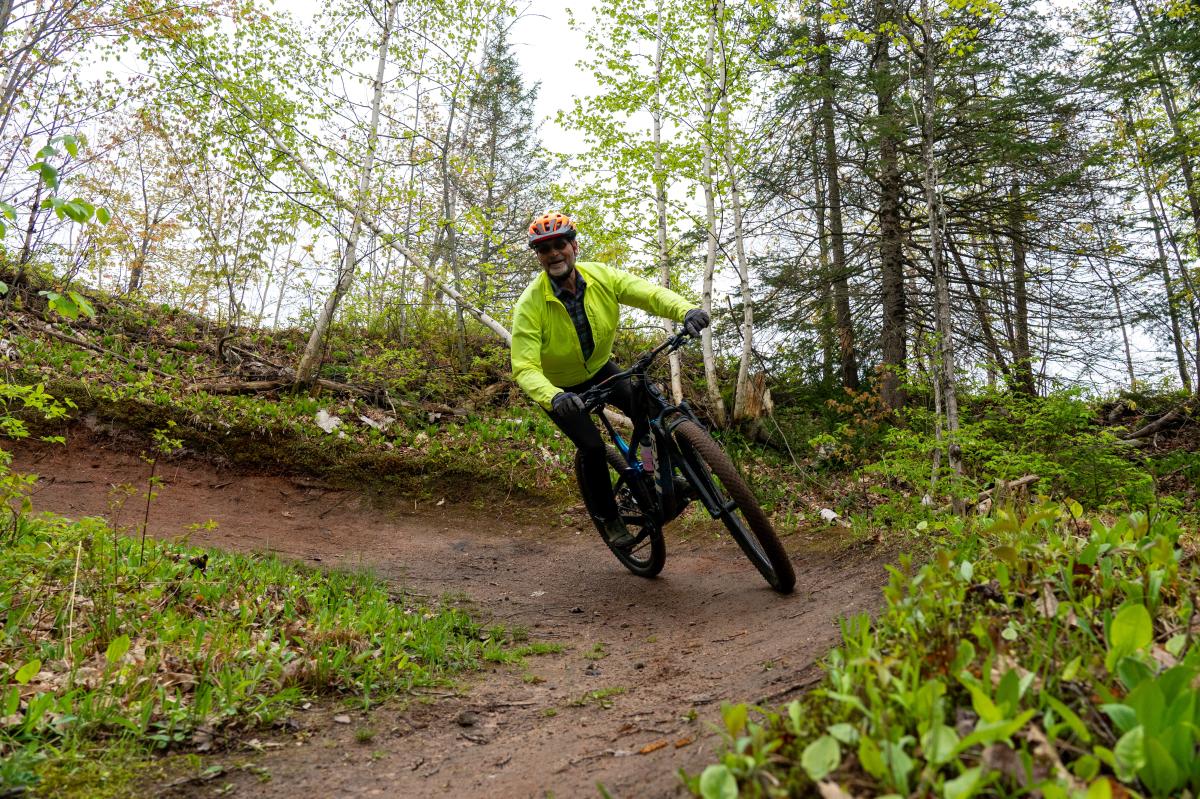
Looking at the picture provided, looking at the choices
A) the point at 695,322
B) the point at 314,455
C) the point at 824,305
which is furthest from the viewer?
the point at 824,305

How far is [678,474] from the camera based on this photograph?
4.63 metres

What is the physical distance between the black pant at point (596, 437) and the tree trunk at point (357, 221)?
273 inches

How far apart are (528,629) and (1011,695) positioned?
368 cm

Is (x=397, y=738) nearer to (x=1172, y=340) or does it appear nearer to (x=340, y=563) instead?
(x=340, y=563)

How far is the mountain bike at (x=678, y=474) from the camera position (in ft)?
13.6

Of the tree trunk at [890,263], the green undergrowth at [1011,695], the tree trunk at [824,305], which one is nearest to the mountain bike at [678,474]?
the green undergrowth at [1011,695]

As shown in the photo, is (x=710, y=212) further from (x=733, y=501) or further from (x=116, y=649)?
(x=116, y=649)

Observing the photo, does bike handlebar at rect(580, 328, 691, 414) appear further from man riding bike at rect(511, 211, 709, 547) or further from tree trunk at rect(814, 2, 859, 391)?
tree trunk at rect(814, 2, 859, 391)

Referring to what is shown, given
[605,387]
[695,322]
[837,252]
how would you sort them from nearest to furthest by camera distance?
[695,322] < [605,387] < [837,252]

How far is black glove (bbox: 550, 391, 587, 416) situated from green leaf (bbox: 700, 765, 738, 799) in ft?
9.29

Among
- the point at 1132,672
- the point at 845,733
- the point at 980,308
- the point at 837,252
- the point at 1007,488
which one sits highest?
the point at 837,252

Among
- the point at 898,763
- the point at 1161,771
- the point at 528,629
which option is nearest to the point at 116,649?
the point at 528,629

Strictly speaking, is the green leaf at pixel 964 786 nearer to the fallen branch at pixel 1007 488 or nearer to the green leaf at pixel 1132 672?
the green leaf at pixel 1132 672

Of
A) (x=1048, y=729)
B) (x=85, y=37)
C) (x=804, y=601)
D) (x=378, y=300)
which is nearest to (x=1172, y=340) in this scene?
(x=804, y=601)
